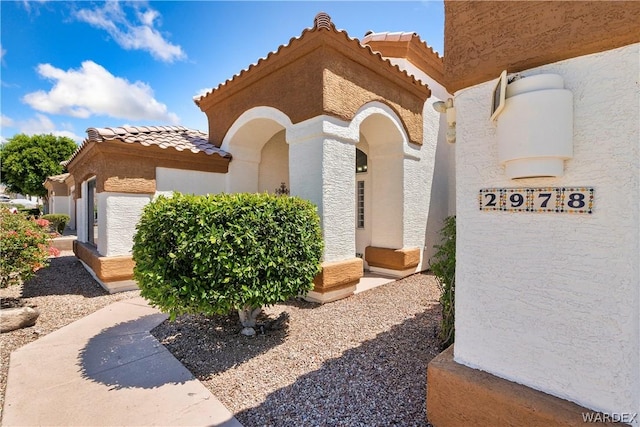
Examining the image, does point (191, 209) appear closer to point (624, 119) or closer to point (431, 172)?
point (624, 119)

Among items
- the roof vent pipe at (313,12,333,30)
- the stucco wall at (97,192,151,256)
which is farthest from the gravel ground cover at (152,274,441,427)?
the roof vent pipe at (313,12,333,30)

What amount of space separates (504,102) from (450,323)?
9.74 feet

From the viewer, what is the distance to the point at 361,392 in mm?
3273

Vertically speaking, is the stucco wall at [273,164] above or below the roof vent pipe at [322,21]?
below

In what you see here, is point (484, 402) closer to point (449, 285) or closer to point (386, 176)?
point (449, 285)

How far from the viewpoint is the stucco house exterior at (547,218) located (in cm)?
191

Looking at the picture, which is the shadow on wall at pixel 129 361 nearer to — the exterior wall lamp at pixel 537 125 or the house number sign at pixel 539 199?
the house number sign at pixel 539 199

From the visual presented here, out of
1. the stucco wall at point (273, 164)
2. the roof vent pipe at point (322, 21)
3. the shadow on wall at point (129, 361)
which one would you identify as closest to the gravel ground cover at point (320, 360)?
Answer: the shadow on wall at point (129, 361)

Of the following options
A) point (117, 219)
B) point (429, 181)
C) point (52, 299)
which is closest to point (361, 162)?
point (429, 181)

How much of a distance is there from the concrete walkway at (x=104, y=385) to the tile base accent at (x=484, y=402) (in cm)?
192

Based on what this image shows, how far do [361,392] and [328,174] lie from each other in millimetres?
3953

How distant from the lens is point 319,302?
6082mm

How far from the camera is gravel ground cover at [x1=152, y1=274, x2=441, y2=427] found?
3.02 m

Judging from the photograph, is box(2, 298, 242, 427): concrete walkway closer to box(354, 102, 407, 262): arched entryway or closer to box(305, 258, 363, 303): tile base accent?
box(305, 258, 363, 303): tile base accent
